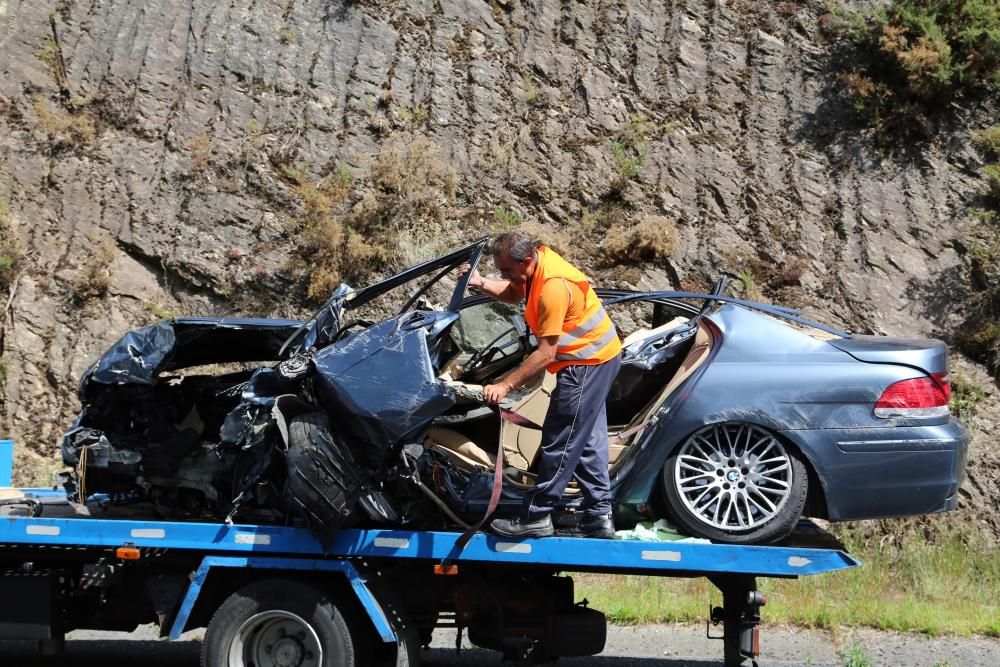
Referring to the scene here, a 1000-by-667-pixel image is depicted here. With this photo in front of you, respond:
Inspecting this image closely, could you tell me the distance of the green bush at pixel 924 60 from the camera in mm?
12719

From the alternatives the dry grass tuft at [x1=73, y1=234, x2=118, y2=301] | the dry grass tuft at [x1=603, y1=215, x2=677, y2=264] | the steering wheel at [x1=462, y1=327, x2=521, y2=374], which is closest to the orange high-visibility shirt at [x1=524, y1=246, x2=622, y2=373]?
the steering wheel at [x1=462, y1=327, x2=521, y2=374]

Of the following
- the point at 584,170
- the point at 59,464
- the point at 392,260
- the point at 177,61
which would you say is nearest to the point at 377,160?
the point at 392,260

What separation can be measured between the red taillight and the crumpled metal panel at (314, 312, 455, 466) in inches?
87.3

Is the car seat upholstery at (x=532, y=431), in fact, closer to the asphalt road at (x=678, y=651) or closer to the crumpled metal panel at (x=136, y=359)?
the crumpled metal panel at (x=136, y=359)

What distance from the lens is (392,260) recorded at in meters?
12.2

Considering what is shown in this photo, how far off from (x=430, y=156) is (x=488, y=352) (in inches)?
294

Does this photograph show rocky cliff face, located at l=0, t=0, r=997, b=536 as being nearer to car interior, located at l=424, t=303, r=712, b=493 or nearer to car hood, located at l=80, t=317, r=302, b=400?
car hood, located at l=80, t=317, r=302, b=400

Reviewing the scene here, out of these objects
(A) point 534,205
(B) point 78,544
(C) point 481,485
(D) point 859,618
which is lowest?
(D) point 859,618

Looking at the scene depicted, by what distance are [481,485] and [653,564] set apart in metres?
0.96

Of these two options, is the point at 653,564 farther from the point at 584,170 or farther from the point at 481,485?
the point at 584,170

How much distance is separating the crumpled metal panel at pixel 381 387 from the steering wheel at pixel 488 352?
1140 millimetres

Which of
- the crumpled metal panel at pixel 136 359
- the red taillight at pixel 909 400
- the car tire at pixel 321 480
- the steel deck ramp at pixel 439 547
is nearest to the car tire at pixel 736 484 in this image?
the steel deck ramp at pixel 439 547

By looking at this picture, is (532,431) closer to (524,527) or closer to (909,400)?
(524,527)

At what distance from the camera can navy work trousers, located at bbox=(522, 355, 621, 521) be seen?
16.0 feet
